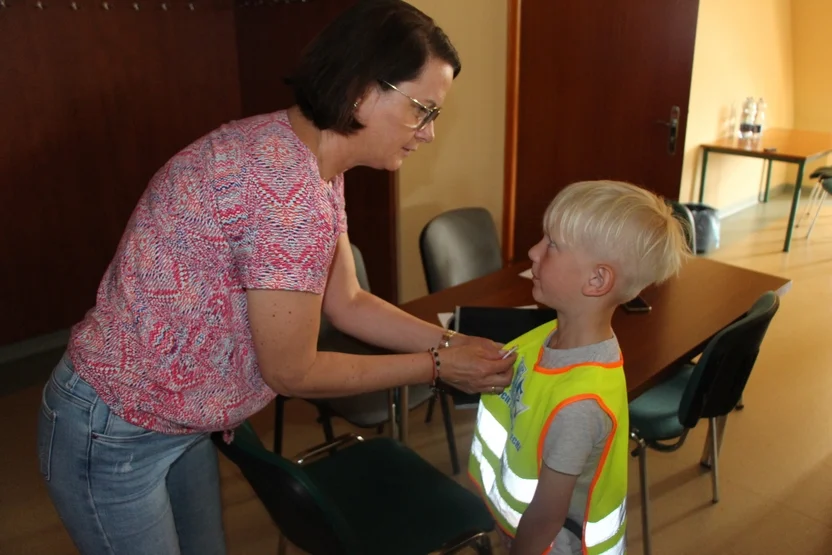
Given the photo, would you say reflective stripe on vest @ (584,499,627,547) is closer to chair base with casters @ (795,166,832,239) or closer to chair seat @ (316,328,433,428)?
chair seat @ (316,328,433,428)

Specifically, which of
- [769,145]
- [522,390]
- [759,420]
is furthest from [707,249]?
[522,390]

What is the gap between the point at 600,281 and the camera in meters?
1.17

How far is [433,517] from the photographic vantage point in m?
1.56

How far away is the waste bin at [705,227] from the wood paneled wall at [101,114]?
102 inches

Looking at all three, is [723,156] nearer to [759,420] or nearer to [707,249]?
[707,249]

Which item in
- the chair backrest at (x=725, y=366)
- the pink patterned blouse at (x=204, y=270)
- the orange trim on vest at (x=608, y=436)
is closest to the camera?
the pink patterned blouse at (x=204, y=270)

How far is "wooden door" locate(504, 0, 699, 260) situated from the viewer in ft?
11.2

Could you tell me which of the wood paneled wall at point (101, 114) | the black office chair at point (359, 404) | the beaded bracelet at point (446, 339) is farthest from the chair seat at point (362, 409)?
the wood paneled wall at point (101, 114)

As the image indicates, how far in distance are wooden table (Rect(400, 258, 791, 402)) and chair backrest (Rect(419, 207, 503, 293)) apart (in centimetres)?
25

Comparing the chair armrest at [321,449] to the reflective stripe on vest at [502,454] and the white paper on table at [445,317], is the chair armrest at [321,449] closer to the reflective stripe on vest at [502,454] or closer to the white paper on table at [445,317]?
the white paper on table at [445,317]

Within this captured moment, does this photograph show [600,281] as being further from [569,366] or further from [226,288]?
[226,288]

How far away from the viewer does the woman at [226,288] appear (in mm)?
1038

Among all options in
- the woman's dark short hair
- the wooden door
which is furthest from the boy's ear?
the wooden door

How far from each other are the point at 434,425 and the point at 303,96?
1.94m
